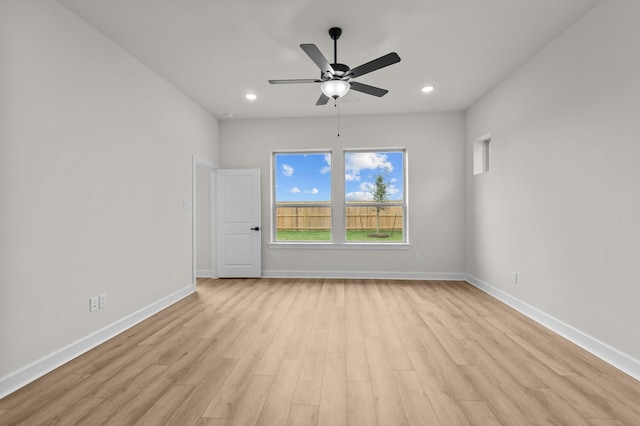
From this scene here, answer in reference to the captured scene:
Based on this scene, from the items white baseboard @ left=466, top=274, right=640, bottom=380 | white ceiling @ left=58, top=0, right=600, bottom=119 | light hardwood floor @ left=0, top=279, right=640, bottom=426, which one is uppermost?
white ceiling @ left=58, top=0, right=600, bottom=119

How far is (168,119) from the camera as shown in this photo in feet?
12.9

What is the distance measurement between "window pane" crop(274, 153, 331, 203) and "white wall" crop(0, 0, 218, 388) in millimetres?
2224

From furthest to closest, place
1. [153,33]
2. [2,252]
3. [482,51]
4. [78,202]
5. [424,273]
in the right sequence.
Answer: [424,273] < [482,51] < [153,33] < [78,202] < [2,252]

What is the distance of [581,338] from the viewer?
2660 millimetres

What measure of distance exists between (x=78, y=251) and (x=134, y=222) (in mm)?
738

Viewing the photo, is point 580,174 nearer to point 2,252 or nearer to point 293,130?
point 293,130

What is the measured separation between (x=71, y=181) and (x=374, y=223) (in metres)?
4.33

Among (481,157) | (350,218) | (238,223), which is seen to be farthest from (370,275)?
(481,157)

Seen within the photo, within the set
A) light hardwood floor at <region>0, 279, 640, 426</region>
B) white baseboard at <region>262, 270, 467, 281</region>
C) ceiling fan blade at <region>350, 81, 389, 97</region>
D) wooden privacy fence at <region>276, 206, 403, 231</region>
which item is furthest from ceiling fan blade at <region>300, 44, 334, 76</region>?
white baseboard at <region>262, 270, 467, 281</region>

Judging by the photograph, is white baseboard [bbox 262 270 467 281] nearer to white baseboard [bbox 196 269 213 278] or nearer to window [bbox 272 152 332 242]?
window [bbox 272 152 332 242]

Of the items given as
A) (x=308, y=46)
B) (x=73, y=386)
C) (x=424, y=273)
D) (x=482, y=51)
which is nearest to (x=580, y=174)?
(x=482, y=51)

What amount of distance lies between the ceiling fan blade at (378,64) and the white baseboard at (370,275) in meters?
3.52

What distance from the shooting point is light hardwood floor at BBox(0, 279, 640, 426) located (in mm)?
1753

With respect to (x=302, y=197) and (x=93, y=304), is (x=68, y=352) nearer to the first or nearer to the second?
(x=93, y=304)
